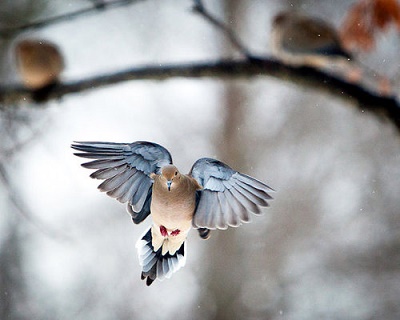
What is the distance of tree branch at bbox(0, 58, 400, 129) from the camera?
97 centimetres

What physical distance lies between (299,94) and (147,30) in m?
0.56

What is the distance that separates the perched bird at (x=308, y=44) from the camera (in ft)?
3.75

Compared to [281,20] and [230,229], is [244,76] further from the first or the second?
[230,229]

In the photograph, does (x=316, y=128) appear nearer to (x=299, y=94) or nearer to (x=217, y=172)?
(x=299, y=94)

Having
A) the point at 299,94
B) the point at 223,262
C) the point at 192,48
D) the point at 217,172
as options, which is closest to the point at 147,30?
the point at 192,48

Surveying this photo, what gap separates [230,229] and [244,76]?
1.25 metres

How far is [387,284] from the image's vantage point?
87.8 inches

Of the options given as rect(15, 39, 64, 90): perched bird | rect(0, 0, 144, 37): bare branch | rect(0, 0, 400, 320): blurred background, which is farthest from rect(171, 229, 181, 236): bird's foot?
rect(0, 0, 400, 320): blurred background

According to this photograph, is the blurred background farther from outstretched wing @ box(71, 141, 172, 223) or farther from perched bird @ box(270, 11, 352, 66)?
outstretched wing @ box(71, 141, 172, 223)

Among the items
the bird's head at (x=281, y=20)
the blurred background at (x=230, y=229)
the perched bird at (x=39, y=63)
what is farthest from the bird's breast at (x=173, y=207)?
the blurred background at (x=230, y=229)

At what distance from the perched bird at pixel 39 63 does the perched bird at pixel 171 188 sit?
1.60 ft

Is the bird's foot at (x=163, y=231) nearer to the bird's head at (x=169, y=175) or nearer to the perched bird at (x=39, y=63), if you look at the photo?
the bird's head at (x=169, y=175)

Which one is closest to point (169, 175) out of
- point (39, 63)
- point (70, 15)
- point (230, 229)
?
point (70, 15)

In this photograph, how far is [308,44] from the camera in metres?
1.15
